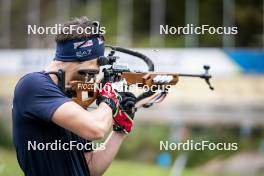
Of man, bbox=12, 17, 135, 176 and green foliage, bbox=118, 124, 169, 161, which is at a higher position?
man, bbox=12, 17, 135, 176

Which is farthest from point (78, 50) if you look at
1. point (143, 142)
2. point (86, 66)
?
point (143, 142)

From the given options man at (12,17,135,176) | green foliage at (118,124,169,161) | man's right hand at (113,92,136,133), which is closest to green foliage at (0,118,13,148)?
green foliage at (118,124,169,161)

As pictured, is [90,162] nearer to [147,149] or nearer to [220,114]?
[147,149]

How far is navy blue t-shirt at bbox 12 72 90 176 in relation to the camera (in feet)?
12.4

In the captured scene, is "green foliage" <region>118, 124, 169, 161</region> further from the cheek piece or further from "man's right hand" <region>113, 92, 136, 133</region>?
the cheek piece

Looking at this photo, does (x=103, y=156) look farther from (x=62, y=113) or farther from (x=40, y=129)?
(x=62, y=113)

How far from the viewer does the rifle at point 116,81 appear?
4.00 meters

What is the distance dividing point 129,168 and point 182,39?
37.4 feet

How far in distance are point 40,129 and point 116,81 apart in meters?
0.55

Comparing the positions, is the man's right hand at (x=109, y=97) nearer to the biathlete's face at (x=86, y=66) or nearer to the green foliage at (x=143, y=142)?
the biathlete's face at (x=86, y=66)

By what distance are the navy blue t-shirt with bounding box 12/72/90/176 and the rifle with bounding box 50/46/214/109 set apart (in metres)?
0.14

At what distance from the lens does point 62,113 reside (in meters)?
3.71

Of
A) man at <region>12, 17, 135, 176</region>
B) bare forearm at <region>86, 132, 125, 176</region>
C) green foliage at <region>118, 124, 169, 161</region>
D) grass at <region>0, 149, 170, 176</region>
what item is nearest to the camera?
man at <region>12, 17, 135, 176</region>

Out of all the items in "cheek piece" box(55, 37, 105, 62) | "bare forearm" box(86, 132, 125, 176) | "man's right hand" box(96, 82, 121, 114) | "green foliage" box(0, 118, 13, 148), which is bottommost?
"green foliage" box(0, 118, 13, 148)
